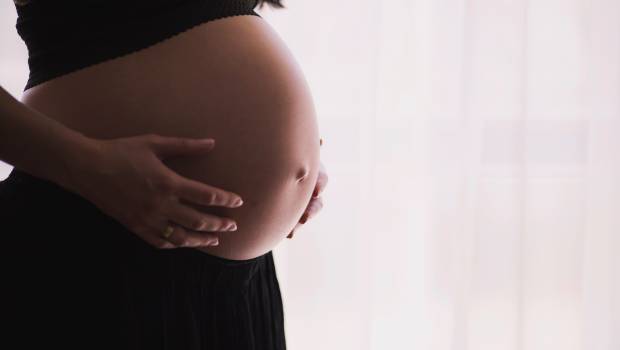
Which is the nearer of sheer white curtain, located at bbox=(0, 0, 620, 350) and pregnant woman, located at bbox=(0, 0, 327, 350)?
pregnant woman, located at bbox=(0, 0, 327, 350)

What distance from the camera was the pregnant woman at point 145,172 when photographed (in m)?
0.54

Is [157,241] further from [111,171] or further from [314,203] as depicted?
[314,203]

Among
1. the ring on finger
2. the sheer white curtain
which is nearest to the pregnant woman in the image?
the ring on finger

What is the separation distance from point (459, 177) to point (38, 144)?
1.15 meters

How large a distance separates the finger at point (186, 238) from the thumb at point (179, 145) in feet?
0.24

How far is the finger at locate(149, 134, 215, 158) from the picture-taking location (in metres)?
0.56

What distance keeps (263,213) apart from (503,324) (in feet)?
3.55

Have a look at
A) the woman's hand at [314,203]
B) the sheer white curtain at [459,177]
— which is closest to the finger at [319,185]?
the woman's hand at [314,203]

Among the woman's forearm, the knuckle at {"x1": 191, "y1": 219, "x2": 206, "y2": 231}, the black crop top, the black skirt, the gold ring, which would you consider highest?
the black crop top

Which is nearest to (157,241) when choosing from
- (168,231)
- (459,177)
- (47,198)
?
(168,231)

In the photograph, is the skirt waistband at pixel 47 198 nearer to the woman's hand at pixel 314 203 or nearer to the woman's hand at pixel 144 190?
the woman's hand at pixel 144 190

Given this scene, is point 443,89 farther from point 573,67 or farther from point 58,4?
point 58,4

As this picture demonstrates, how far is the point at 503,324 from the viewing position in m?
1.54

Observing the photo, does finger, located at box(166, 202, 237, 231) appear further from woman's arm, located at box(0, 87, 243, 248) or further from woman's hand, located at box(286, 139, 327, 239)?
woman's hand, located at box(286, 139, 327, 239)
